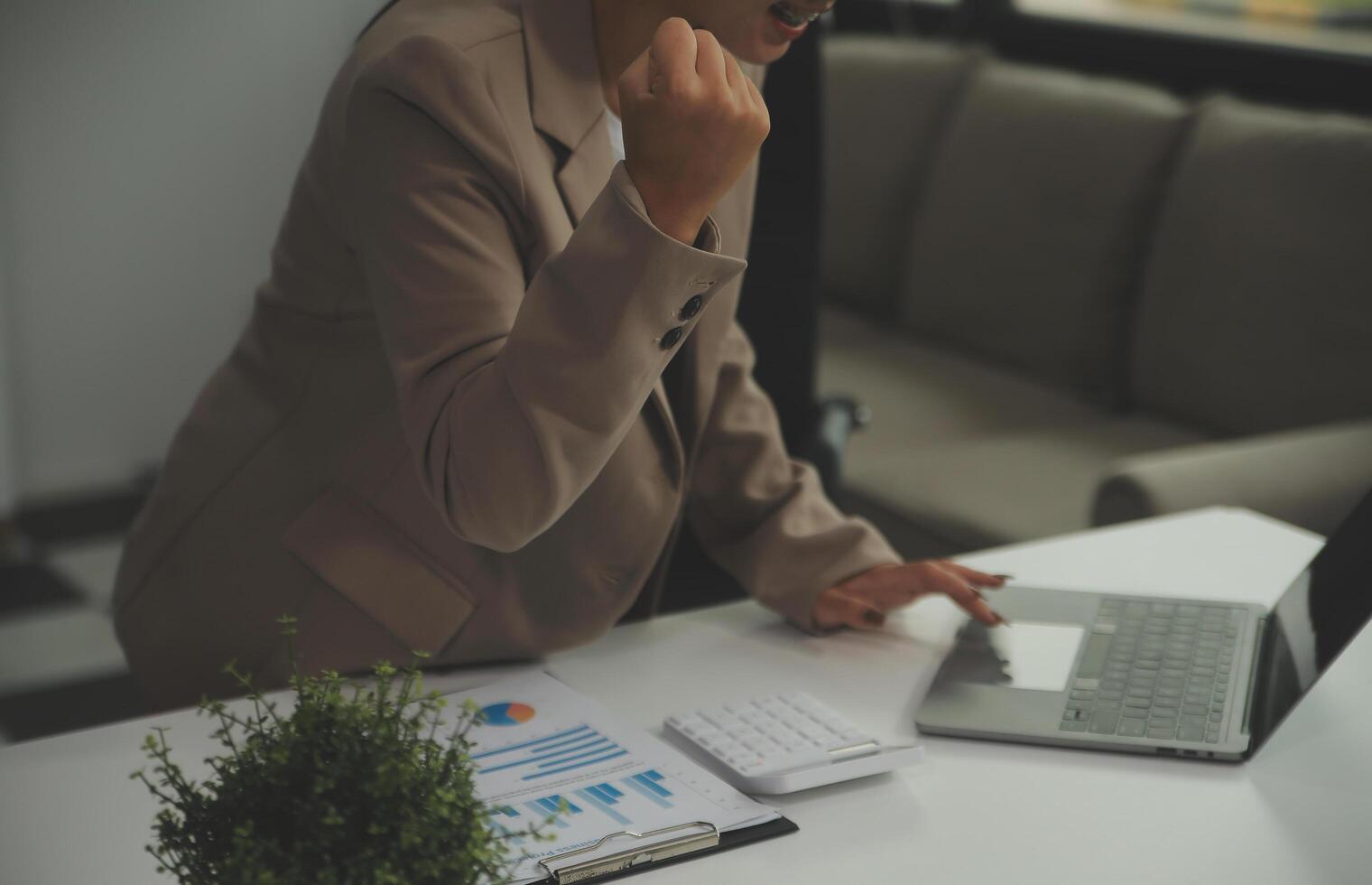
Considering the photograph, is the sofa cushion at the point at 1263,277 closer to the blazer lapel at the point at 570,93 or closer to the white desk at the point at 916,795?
the white desk at the point at 916,795

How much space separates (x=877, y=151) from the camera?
3500 mm

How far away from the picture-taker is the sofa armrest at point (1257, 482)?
6.79 feet

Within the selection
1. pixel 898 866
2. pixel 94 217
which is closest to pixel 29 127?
pixel 94 217

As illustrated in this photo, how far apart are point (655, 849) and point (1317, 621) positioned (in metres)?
0.51

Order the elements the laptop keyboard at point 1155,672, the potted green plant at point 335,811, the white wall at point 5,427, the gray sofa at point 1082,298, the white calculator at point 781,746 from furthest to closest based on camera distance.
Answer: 1. the white wall at point 5,427
2. the gray sofa at point 1082,298
3. the laptop keyboard at point 1155,672
4. the white calculator at point 781,746
5. the potted green plant at point 335,811

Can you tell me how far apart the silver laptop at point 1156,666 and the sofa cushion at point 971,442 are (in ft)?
3.68

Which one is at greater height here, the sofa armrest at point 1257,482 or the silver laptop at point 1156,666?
the sofa armrest at point 1257,482

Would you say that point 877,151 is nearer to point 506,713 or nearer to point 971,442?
point 971,442

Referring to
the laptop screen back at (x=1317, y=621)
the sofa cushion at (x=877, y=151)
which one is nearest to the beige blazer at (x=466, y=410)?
the laptop screen back at (x=1317, y=621)

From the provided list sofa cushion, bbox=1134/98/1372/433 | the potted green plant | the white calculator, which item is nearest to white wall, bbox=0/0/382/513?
sofa cushion, bbox=1134/98/1372/433

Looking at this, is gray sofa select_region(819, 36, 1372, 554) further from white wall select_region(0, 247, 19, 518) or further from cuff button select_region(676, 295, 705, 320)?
white wall select_region(0, 247, 19, 518)

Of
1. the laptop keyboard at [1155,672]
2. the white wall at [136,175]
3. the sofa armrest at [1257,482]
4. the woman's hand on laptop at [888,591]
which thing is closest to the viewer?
the laptop keyboard at [1155,672]

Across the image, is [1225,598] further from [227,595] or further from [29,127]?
[29,127]

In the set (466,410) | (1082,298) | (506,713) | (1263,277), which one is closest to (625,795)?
(506,713)
